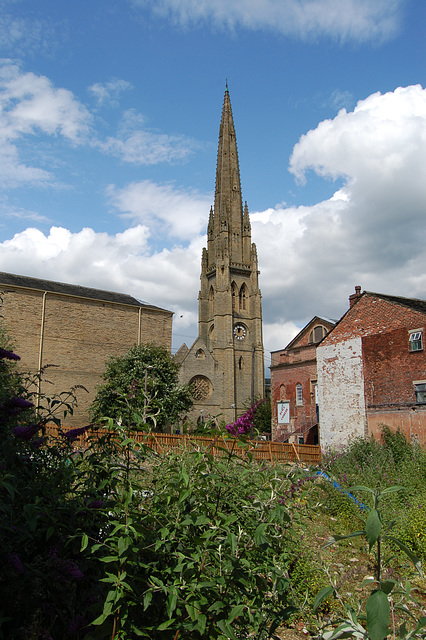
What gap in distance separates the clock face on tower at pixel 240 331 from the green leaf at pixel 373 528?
208ft

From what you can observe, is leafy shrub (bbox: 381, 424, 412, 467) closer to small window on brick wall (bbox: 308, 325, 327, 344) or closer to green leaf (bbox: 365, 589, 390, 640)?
green leaf (bbox: 365, 589, 390, 640)

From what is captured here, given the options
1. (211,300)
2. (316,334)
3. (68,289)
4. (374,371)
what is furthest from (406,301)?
(211,300)

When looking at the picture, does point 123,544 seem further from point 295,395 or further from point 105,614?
point 295,395

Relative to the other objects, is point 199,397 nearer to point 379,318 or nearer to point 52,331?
point 52,331

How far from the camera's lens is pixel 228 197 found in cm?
7319

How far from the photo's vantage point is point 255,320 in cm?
6631

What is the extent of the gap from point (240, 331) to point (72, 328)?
30.1 metres

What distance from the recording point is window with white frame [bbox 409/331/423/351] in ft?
63.1

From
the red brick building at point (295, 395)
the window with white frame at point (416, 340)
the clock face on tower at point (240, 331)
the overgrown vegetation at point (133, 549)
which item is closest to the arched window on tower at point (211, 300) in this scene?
the clock face on tower at point (240, 331)

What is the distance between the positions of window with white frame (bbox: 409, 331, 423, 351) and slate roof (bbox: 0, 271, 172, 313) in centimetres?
2854

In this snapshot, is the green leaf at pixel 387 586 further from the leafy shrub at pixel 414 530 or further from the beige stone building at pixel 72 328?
the beige stone building at pixel 72 328

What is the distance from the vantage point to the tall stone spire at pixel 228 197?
69.4 metres

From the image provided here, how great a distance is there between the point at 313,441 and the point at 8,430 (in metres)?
33.6

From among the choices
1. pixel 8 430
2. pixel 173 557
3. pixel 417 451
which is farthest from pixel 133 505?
Answer: pixel 417 451
